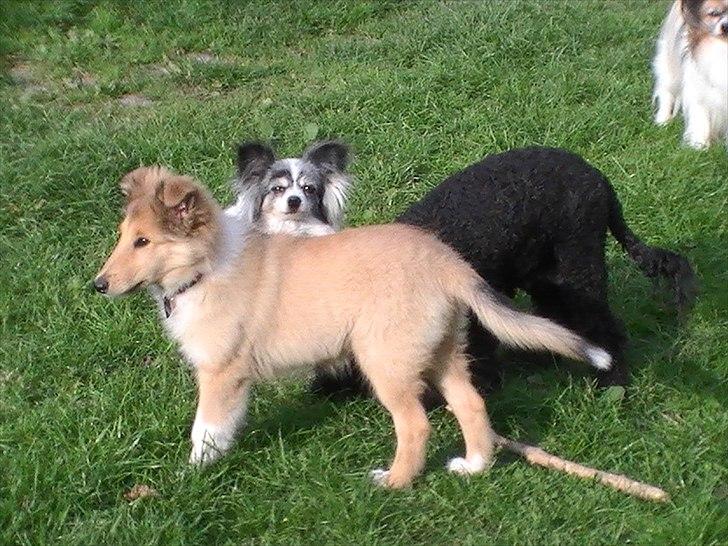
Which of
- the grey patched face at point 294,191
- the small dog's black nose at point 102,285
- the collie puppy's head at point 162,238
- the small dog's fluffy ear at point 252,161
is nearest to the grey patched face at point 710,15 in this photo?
the grey patched face at point 294,191

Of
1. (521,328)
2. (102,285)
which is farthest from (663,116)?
(102,285)

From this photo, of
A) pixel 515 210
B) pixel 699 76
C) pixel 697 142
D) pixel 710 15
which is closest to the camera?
pixel 515 210

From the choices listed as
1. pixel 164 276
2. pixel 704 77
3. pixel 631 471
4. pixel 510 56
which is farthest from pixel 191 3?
pixel 631 471

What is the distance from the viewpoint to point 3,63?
8203 millimetres

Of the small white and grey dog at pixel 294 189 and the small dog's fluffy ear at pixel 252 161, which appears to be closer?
the small white and grey dog at pixel 294 189

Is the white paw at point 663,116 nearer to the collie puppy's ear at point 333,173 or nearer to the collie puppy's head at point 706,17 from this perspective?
the collie puppy's head at point 706,17

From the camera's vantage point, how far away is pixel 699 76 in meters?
7.02

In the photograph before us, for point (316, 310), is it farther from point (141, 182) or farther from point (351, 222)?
point (351, 222)

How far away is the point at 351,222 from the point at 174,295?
7.49 ft

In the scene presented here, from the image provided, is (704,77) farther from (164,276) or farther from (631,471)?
(164,276)

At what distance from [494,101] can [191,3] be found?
11.1 feet

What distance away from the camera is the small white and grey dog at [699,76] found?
22.0ft

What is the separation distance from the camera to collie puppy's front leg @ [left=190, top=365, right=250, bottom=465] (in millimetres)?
3619

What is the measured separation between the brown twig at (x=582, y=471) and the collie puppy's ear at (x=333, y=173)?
6.61 ft
